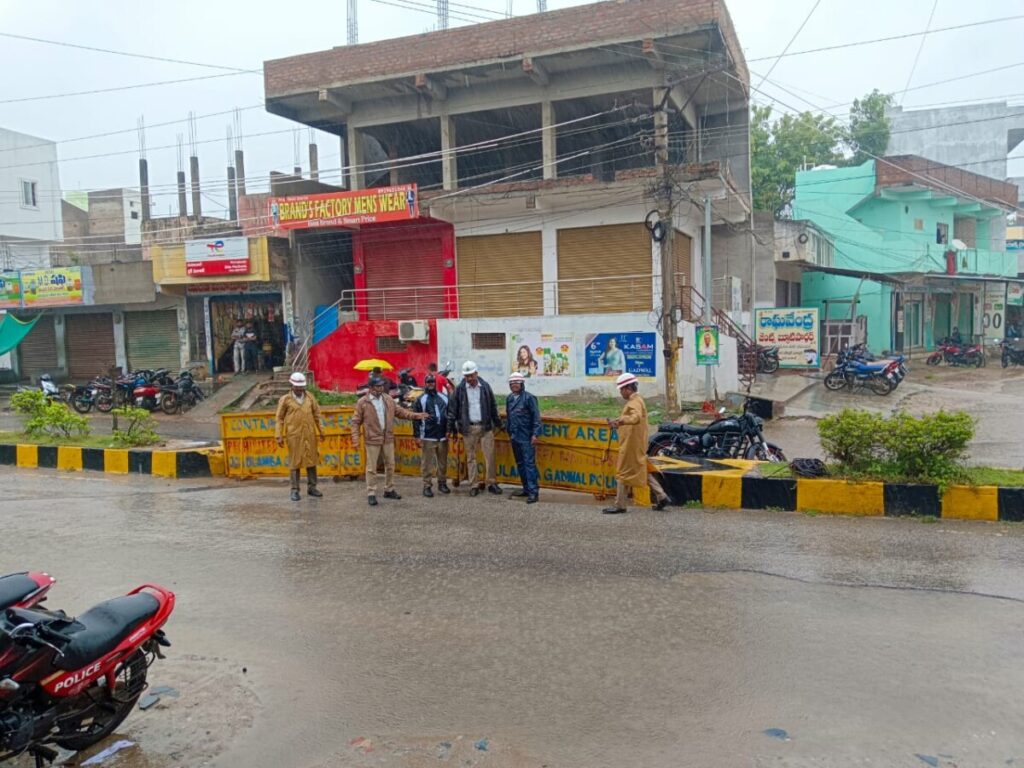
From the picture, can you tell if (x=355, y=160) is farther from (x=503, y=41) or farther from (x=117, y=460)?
(x=117, y=460)

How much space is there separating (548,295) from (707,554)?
16.0 m

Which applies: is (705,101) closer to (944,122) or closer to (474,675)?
(474,675)

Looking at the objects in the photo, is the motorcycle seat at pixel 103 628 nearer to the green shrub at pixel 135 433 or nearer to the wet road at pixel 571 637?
the wet road at pixel 571 637

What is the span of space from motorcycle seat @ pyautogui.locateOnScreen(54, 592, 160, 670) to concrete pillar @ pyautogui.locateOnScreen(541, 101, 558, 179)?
20.2 metres

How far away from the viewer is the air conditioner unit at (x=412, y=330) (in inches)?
876

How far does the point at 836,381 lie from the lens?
74.3 ft

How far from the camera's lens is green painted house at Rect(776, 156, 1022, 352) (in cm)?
3238

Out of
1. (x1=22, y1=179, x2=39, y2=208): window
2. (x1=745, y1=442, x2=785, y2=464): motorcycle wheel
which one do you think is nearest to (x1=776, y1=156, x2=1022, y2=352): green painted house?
(x1=745, y1=442, x2=785, y2=464): motorcycle wheel

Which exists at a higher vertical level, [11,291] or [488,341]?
[11,291]

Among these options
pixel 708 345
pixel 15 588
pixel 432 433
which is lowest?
pixel 432 433

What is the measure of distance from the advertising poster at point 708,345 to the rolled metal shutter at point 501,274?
5.96 meters

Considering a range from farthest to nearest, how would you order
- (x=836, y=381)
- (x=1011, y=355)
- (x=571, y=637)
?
(x=1011, y=355) < (x=836, y=381) < (x=571, y=637)

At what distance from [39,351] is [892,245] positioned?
3261 centimetres

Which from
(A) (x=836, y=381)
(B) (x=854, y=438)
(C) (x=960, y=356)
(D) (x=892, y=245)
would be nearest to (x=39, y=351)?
(A) (x=836, y=381)
